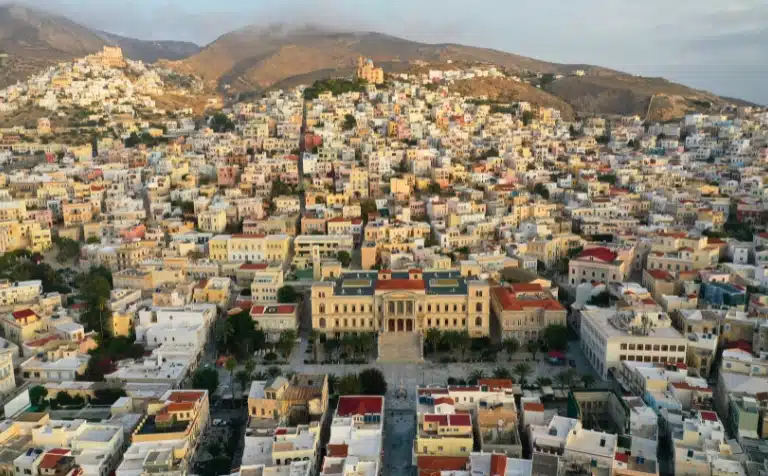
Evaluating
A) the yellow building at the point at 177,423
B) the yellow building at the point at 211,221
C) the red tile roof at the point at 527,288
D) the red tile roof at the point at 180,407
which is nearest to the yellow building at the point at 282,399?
the yellow building at the point at 177,423

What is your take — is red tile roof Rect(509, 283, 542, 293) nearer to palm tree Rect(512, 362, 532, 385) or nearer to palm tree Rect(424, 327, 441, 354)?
palm tree Rect(424, 327, 441, 354)

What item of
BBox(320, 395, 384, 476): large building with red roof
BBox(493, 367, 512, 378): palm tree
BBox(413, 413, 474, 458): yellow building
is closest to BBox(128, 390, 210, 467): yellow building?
BBox(320, 395, 384, 476): large building with red roof

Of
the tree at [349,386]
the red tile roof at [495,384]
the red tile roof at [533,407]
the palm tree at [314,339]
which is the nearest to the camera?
the red tile roof at [533,407]

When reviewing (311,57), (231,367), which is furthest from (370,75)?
(231,367)

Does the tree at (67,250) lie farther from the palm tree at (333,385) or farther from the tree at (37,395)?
the palm tree at (333,385)

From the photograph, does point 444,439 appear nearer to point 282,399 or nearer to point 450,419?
point 450,419

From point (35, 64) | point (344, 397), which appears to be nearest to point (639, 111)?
point (344, 397)
